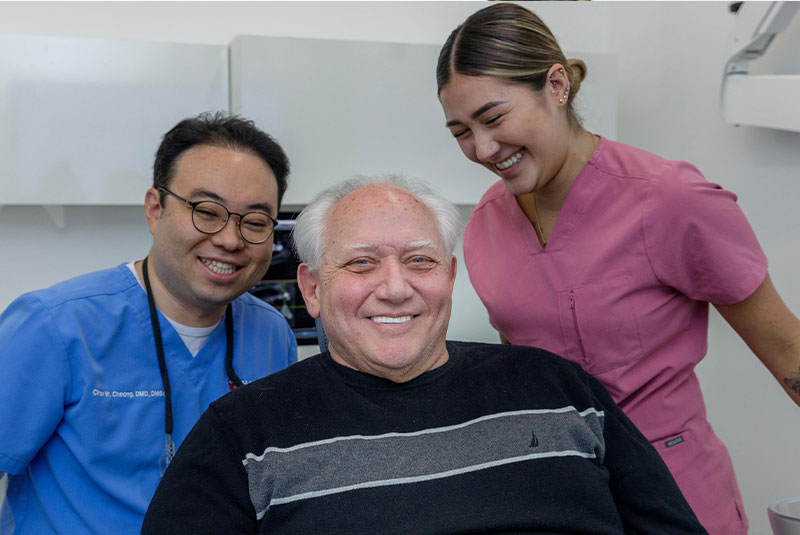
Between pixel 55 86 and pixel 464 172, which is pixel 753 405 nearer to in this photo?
pixel 464 172

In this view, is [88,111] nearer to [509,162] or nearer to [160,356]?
[160,356]

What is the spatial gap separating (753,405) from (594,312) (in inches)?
41.1

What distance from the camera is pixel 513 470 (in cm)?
126

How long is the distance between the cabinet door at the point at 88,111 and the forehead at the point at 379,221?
105 centimetres

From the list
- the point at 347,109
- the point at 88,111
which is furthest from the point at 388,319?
the point at 88,111

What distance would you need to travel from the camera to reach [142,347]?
1.53m

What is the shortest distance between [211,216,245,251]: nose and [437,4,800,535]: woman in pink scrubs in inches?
18.2

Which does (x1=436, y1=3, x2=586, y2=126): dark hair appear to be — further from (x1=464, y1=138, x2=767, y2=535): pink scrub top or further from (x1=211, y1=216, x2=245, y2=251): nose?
(x1=211, y1=216, x2=245, y2=251): nose

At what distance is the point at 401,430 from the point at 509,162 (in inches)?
22.1

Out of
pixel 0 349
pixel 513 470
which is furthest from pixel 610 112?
pixel 0 349

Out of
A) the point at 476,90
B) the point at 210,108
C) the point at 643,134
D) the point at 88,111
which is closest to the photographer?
the point at 476,90

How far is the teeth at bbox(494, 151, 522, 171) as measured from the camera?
1.52 metres

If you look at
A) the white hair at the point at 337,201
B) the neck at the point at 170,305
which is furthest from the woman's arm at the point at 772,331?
the neck at the point at 170,305

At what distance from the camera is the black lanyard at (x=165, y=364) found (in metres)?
1.48
